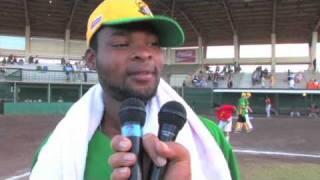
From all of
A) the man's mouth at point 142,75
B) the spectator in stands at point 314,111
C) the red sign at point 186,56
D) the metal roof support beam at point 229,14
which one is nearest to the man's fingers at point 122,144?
the man's mouth at point 142,75

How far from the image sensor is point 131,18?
1853 mm

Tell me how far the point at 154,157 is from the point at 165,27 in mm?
642

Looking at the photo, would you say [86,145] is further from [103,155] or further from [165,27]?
[165,27]

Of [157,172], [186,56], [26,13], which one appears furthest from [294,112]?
[157,172]

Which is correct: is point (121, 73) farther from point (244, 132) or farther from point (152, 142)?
point (244, 132)

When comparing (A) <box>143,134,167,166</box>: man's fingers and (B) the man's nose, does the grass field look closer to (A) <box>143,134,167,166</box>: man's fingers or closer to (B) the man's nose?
(B) the man's nose

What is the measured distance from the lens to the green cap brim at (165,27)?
1.87 metres

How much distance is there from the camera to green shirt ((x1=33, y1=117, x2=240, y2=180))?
1880mm

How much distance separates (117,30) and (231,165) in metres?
0.68

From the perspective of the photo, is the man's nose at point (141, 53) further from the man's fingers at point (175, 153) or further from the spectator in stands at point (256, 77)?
the spectator in stands at point (256, 77)

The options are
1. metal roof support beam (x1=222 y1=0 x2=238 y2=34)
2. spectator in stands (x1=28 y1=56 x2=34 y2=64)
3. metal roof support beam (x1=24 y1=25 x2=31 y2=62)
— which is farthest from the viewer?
metal roof support beam (x1=24 y1=25 x2=31 y2=62)

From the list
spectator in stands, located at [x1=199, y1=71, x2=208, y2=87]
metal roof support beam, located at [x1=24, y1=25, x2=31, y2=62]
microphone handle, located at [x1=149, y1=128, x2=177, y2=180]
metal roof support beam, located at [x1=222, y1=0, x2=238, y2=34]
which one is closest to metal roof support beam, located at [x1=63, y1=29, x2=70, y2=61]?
metal roof support beam, located at [x1=24, y1=25, x2=31, y2=62]

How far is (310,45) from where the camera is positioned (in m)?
48.9

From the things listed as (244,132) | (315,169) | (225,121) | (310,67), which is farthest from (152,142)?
(310,67)
